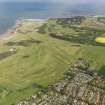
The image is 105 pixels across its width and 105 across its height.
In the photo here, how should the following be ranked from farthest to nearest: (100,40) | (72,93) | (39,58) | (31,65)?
(100,40) → (39,58) → (31,65) → (72,93)

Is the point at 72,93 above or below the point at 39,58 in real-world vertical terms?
below

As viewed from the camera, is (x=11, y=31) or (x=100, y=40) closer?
(x=100, y=40)

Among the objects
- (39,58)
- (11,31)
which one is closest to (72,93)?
(39,58)

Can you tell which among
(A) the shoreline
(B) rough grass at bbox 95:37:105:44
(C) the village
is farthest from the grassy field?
(A) the shoreline

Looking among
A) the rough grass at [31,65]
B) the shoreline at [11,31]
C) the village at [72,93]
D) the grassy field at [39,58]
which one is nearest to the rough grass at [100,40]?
the grassy field at [39,58]

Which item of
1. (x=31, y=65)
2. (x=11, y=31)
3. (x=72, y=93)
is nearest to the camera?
(x=72, y=93)

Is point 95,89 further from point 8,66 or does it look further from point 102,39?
point 102,39

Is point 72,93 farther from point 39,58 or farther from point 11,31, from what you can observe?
point 11,31

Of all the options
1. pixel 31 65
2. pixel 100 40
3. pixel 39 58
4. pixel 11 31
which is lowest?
pixel 11 31
